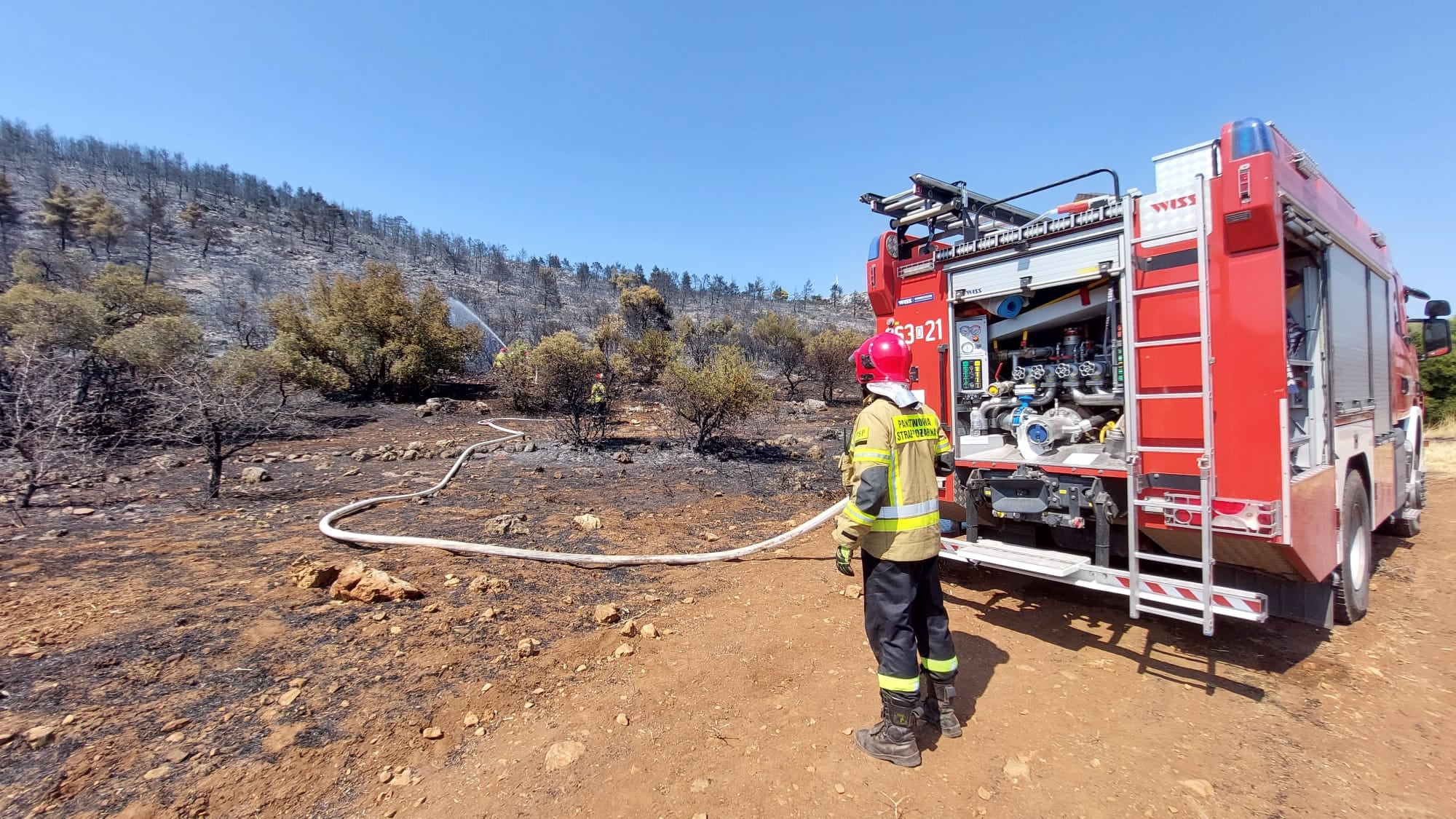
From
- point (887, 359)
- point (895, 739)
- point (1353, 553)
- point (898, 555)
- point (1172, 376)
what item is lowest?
point (895, 739)

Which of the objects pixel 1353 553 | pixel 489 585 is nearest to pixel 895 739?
pixel 489 585

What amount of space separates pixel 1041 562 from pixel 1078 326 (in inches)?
73.6

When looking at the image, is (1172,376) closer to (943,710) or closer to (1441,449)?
(943,710)

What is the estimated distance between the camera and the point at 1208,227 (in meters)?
3.18

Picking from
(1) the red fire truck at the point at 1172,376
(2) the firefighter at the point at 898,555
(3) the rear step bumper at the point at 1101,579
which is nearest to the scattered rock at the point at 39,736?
(2) the firefighter at the point at 898,555

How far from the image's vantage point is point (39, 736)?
8.25 feet

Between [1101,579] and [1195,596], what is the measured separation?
44 centimetres

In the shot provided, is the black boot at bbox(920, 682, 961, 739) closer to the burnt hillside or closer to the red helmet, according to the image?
the red helmet

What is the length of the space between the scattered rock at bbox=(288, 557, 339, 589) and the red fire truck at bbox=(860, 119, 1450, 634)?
4422 mm

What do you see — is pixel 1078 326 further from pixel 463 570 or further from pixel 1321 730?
pixel 463 570

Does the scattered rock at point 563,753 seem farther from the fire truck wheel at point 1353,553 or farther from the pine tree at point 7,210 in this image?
the pine tree at point 7,210

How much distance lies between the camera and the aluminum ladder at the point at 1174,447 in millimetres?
3131

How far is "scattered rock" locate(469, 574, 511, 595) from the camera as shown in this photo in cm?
438

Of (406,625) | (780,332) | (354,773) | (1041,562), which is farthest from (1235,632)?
(780,332)
